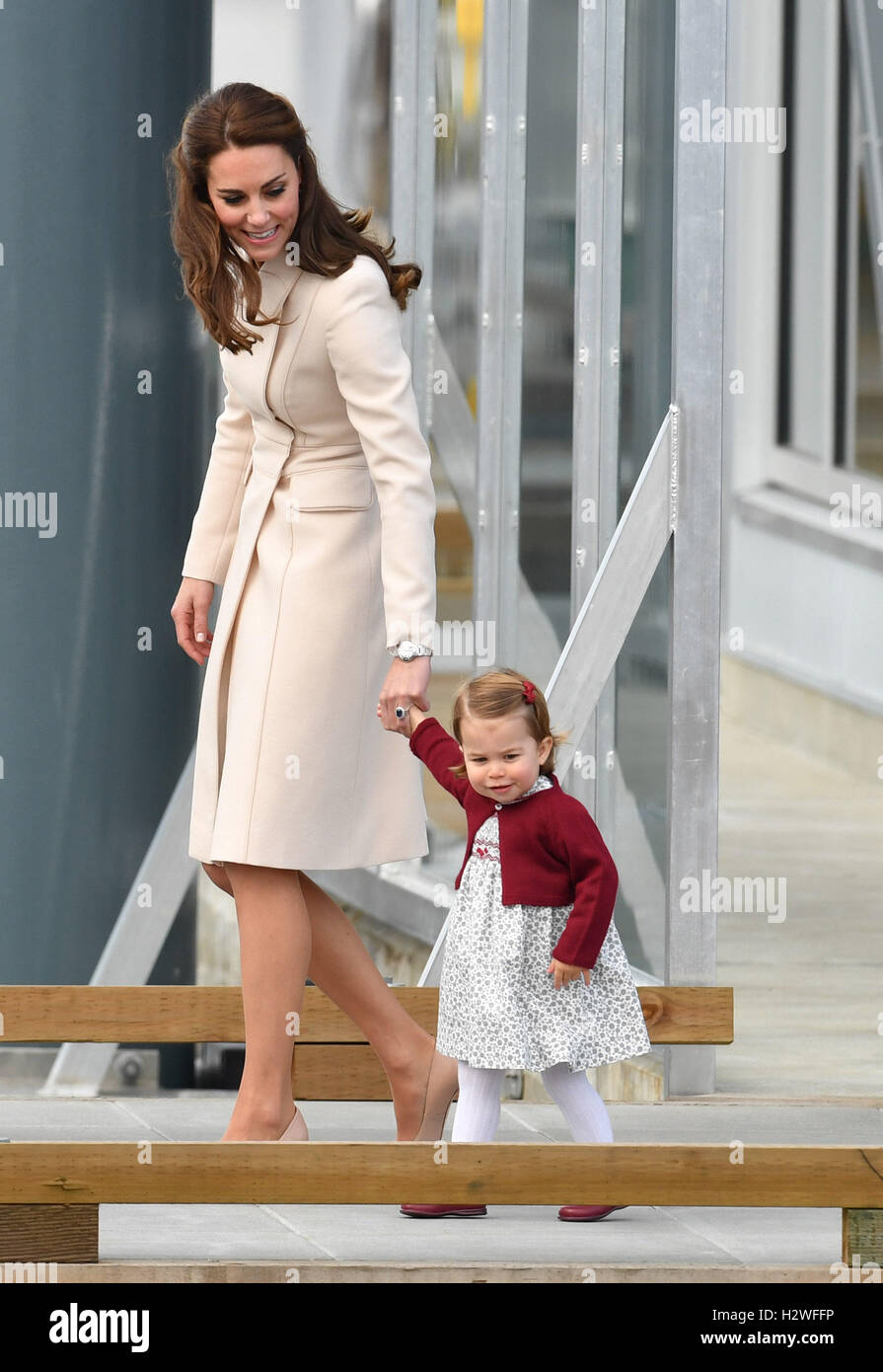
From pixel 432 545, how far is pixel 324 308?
1.33 feet

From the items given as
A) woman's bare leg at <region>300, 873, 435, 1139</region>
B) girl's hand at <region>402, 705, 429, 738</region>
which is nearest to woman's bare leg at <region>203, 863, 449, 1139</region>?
woman's bare leg at <region>300, 873, 435, 1139</region>

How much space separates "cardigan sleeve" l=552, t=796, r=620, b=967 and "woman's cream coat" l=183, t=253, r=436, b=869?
311 millimetres

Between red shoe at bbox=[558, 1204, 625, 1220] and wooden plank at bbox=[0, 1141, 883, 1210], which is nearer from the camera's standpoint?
wooden plank at bbox=[0, 1141, 883, 1210]

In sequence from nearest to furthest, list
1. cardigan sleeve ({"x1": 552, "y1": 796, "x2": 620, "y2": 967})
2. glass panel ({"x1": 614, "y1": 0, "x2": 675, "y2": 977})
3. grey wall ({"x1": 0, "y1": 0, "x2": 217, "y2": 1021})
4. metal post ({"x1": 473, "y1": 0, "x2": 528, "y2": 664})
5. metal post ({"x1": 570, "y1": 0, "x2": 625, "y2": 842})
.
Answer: cardigan sleeve ({"x1": 552, "y1": 796, "x2": 620, "y2": 967}) < glass panel ({"x1": 614, "y1": 0, "x2": 675, "y2": 977}) < metal post ({"x1": 570, "y1": 0, "x2": 625, "y2": 842}) < grey wall ({"x1": 0, "y1": 0, "x2": 217, "y2": 1021}) < metal post ({"x1": 473, "y1": 0, "x2": 528, "y2": 664})

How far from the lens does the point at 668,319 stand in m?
5.02

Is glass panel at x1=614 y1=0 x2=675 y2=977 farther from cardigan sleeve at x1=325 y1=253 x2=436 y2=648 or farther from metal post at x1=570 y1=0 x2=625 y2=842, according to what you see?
cardigan sleeve at x1=325 y1=253 x2=436 y2=648

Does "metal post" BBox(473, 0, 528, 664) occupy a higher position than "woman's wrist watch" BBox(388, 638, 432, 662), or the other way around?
"metal post" BBox(473, 0, 528, 664)

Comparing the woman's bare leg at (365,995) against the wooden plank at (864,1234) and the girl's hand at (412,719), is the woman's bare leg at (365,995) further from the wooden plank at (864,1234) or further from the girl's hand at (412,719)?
the wooden plank at (864,1234)

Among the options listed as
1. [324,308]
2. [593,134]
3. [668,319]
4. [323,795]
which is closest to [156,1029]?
[323,795]

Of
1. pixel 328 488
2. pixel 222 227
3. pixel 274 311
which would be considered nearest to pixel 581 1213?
pixel 328 488

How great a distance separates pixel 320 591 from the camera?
364 cm

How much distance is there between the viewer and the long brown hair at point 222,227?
3533mm

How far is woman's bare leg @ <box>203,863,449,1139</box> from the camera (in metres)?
3.81

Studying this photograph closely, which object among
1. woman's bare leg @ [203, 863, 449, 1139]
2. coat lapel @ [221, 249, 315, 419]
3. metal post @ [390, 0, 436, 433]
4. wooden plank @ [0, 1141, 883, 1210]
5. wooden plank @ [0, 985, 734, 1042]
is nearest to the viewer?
wooden plank @ [0, 1141, 883, 1210]
